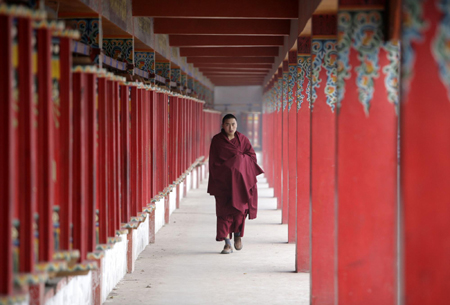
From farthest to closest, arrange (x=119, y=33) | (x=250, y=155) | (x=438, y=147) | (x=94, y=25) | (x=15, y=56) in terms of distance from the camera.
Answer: (x=250, y=155)
(x=119, y=33)
(x=94, y=25)
(x=438, y=147)
(x=15, y=56)

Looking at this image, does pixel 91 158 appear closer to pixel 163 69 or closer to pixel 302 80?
pixel 302 80

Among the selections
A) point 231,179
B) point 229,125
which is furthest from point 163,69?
point 231,179

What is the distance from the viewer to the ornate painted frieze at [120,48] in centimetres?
624

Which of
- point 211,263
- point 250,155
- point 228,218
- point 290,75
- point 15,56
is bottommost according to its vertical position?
point 211,263

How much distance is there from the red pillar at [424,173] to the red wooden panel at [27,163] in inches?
63.5

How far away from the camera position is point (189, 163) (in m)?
10.5

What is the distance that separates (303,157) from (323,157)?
1.45 meters

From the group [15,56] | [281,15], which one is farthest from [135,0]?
[15,56]

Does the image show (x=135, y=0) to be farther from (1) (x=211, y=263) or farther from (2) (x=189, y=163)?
(2) (x=189, y=163)

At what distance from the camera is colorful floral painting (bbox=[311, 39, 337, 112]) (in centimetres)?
528

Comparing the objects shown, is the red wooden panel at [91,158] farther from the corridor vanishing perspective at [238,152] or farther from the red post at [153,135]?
the red post at [153,135]

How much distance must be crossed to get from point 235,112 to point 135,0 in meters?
17.9

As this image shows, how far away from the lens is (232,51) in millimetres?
10656

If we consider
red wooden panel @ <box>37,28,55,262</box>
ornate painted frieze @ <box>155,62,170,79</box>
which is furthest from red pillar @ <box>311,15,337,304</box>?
ornate painted frieze @ <box>155,62,170,79</box>
